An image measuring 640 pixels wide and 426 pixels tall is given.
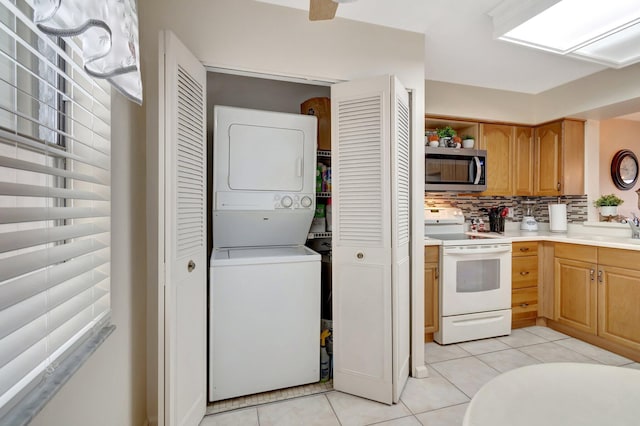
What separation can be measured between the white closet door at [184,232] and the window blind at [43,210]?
0.28 meters

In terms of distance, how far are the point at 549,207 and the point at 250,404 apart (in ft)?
12.0

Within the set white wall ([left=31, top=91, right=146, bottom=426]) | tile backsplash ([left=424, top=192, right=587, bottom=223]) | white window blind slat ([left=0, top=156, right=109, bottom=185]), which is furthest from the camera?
tile backsplash ([left=424, top=192, right=587, bottom=223])

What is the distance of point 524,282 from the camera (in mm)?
3064

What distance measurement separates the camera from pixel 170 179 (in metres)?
1.46

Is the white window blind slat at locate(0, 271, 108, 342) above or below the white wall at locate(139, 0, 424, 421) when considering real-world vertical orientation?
below

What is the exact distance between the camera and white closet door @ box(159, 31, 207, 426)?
1.45 meters

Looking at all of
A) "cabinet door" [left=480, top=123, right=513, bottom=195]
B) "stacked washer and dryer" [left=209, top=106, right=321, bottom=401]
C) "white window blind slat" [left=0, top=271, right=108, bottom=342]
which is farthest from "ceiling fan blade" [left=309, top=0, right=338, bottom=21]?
"cabinet door" [left=480, top=123, right=513, bottom=195]

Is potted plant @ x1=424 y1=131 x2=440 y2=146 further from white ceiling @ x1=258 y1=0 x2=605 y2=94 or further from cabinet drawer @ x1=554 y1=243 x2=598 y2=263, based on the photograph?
cabinet drawer @ x1=554 y1=243 x2=598 y2=263

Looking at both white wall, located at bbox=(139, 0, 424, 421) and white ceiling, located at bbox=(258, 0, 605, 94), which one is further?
white ceiling, located at bbox=(258, 0, 605, 94)

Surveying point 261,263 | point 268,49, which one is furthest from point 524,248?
point 268,49

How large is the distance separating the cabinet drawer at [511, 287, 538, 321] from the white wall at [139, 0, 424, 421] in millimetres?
1429

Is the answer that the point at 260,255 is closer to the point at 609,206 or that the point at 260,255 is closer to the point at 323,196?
the point at 323,196

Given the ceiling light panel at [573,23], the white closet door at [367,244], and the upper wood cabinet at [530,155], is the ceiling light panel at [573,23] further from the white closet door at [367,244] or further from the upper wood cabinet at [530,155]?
the upper wood cabinet at [530,155]

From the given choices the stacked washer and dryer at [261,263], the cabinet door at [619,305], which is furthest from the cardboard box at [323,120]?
the cabinet door at [619,305]
